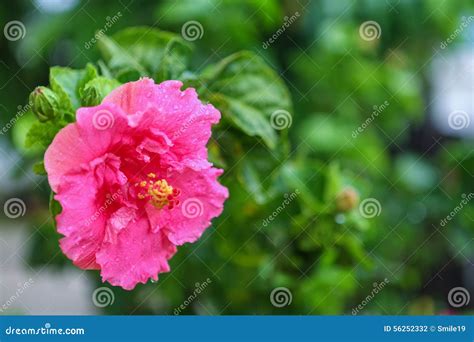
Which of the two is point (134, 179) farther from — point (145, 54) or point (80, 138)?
point (145, 54)

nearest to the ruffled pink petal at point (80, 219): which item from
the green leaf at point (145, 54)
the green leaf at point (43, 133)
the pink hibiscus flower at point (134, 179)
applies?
the pink hibiscus flower at point (134, 179)

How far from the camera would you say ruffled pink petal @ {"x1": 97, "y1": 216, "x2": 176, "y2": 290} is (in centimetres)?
107

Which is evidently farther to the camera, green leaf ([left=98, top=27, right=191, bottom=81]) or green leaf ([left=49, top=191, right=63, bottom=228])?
green leaf ([left=98, top=27, right=191, bottom=81])

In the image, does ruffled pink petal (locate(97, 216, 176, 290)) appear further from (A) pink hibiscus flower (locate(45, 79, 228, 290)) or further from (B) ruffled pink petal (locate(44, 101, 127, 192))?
(B) ruffled pink petal (locate(44, 101, 127, 192))

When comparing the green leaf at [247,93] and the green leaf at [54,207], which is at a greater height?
the green leaf at [247,93]

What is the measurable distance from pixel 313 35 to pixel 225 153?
94cm

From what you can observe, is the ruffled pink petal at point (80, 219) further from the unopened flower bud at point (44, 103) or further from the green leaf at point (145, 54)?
the green leaf at point (145, 54)

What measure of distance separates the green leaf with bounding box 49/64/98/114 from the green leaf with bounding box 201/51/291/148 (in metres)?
0.23

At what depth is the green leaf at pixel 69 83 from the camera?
112 centimetres

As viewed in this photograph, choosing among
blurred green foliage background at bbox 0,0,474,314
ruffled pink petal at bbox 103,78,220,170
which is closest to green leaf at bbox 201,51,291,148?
blurred green foliage background at bbox 0,0,474,314

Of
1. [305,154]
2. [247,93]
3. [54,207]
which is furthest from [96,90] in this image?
[305,154]

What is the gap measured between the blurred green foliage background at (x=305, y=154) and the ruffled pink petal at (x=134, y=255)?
245mm

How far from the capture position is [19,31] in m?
2.09

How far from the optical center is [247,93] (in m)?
1.37
